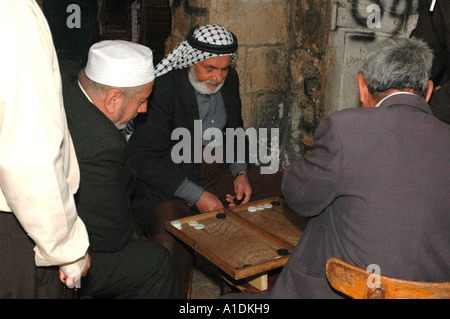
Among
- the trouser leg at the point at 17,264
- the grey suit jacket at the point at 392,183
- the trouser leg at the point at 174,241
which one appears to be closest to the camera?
the grey suit jacket at the point at 392,183

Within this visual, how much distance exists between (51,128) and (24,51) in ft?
0.84

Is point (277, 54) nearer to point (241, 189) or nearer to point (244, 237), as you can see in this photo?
point (241, 189)

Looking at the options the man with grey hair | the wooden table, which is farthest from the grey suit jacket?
the wooden table

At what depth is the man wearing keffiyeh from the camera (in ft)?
9.81

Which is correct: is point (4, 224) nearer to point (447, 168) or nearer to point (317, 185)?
point (317, 185)

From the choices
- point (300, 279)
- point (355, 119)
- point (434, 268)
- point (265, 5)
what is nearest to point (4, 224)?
point (300, 279)

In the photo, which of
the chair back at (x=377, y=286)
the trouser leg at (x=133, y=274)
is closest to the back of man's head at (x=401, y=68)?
the chair back at (x=377, y=286)

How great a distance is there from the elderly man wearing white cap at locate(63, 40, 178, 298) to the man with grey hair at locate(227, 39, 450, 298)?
91 cm

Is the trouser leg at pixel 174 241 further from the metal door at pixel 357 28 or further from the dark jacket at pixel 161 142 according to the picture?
the metal door at pixel 357 28

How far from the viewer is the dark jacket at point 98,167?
6.40 ft

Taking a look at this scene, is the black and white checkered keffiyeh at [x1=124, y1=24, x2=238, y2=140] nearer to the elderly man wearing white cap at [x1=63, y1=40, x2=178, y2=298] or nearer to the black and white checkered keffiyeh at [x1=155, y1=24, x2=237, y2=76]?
the black and white checkered keffiyeh at [x1=155, y1=24, x2=237, y2=76]

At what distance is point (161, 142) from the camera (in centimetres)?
313

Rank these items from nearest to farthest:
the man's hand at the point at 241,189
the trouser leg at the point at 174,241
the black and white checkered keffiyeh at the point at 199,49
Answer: the trouser leg at the point at 174,241 < the black and white checkered keffiyeh at the point at 199,49 < the man's hand at the point at 241,189

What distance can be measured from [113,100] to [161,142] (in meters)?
0.93
